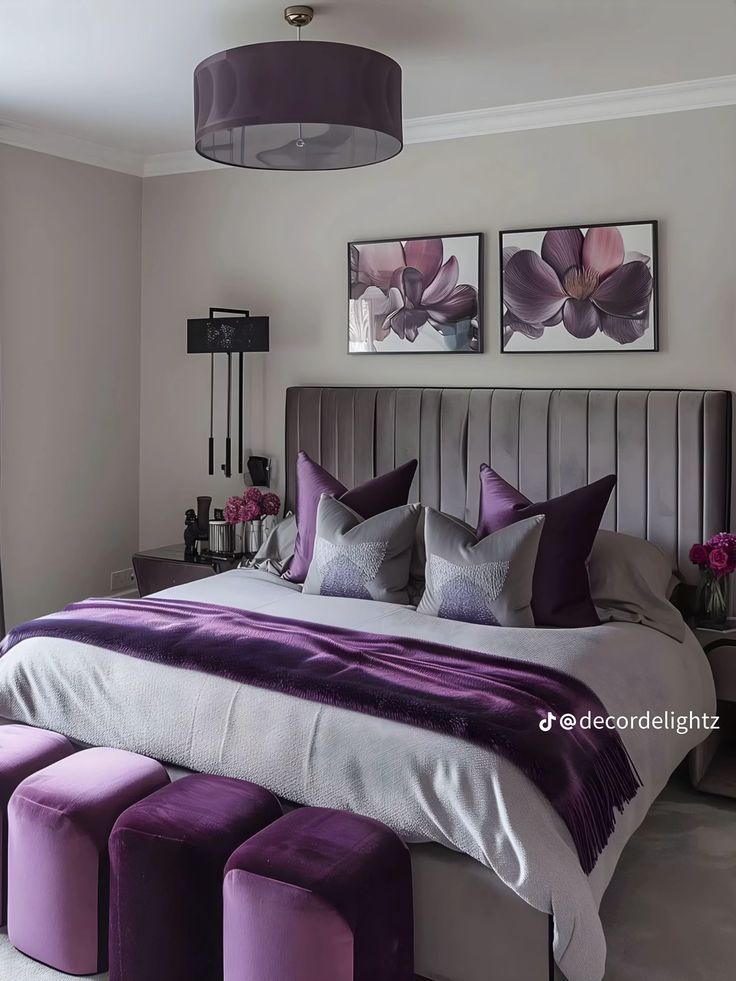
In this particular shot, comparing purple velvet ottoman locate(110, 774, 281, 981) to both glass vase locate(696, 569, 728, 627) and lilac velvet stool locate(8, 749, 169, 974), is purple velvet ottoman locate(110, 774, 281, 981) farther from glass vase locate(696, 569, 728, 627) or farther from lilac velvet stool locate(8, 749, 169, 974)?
glass vase locate(696, 569, 728, 627)

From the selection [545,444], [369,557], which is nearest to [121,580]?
[369,557]

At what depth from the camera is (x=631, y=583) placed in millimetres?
3461

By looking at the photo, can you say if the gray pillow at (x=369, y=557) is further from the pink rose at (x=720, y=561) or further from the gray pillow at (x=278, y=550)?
the pink rose at (x=720, y=561)

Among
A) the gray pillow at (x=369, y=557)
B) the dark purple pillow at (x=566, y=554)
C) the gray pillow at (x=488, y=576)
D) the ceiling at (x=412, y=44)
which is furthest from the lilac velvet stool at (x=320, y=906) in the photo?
the ceiling at (x=412, y=44)

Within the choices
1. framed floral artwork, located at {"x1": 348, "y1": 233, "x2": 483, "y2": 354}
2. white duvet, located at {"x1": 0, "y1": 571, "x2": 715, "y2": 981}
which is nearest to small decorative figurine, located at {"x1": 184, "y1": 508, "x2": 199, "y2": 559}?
white duvet, located at {"x1": 0, "y1": 571, "x2": 715, "y2": 981}

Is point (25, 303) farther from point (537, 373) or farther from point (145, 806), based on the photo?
point (145, 806)

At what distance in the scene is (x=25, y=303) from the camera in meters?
4.59

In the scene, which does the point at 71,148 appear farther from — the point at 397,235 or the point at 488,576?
the point at 488,576

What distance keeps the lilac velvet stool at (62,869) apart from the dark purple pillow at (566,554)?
1.50m

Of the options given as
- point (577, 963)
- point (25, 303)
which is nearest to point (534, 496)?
point (577, 963)

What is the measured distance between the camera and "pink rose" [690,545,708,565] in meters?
3.62

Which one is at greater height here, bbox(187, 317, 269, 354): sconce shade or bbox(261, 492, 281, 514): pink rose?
bbox(187, 317, 269, 354): sconce shade

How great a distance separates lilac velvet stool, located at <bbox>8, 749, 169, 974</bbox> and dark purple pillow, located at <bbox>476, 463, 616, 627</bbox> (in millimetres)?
1502

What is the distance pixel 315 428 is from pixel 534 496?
1155mm
